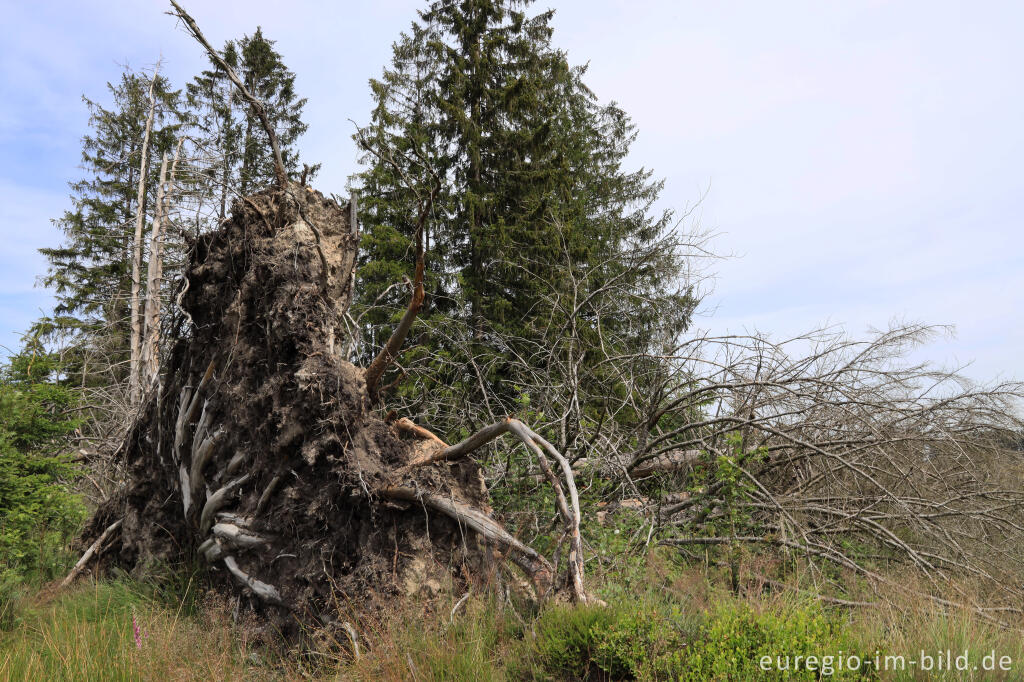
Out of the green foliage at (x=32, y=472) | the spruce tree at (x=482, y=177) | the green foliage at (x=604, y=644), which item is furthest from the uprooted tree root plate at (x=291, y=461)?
the spruce tree at (x=482, y=177)

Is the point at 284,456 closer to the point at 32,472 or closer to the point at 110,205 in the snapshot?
the point at 32,472

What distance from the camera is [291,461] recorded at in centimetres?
521

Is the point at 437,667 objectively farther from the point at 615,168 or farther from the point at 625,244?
the point at 615,168

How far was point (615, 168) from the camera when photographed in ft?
66.6

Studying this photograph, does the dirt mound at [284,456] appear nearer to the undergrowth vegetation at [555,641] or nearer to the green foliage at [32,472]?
the undergrowth vegetation at [555,641]

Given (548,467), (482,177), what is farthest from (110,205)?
(548,467)

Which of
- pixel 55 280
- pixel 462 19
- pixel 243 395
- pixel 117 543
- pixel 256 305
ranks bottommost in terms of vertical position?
pixel 117 543

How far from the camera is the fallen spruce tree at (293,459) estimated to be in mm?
4629

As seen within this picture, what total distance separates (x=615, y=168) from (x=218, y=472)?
17507 mm

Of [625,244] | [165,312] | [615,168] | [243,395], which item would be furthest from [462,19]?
[243,395]

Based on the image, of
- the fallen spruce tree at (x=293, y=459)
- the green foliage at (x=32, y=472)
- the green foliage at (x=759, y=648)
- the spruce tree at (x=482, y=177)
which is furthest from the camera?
the spruce tree at (x=482, y=177)

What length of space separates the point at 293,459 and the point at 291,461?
3 cm

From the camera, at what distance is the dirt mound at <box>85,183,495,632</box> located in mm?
4711

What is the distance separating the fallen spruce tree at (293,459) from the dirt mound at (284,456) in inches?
0.6
